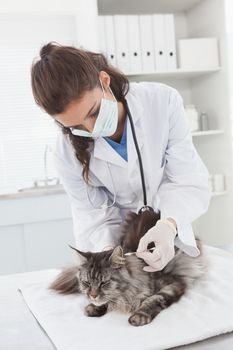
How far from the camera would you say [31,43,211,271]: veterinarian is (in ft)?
4.14

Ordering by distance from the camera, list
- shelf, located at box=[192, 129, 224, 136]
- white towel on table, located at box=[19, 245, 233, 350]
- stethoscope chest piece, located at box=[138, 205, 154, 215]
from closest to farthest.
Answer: white towel on table, located at box=[19, 245, 233, 350] < stethoscope chest piece, located at box=[138, 205, 154, 215] < shelf, located at box=[192, 129, 224, 136]

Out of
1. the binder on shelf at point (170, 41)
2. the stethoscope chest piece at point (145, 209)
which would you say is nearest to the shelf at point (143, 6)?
the binder on shelf at point (170, 41)

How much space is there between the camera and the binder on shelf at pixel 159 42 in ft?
9.14

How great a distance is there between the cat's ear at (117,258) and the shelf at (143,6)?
2.16 m

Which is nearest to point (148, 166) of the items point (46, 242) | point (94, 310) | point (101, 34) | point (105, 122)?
point (105, 122)

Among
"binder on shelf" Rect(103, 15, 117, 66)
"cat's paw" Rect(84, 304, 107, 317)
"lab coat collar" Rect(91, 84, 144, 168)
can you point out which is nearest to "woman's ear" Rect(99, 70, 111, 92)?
"lab coat collar" Rect(91, 84, 144, 168)

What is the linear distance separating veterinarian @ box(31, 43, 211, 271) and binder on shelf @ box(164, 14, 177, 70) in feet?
4.56

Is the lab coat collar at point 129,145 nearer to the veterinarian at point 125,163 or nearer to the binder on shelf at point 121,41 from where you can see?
the veterinarian at point 125,163

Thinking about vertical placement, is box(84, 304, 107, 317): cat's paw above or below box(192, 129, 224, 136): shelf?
below

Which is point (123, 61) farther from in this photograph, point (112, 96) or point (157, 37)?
point (112, 96)

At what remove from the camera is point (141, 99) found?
4.89 feet

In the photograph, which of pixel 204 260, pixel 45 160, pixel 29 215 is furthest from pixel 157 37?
pixel 204 260

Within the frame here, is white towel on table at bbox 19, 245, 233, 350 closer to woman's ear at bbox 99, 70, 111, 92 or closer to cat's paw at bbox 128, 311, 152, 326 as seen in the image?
cat's paw at bbox 128, 311, 152, 326

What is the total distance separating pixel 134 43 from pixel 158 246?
6.04 ft
